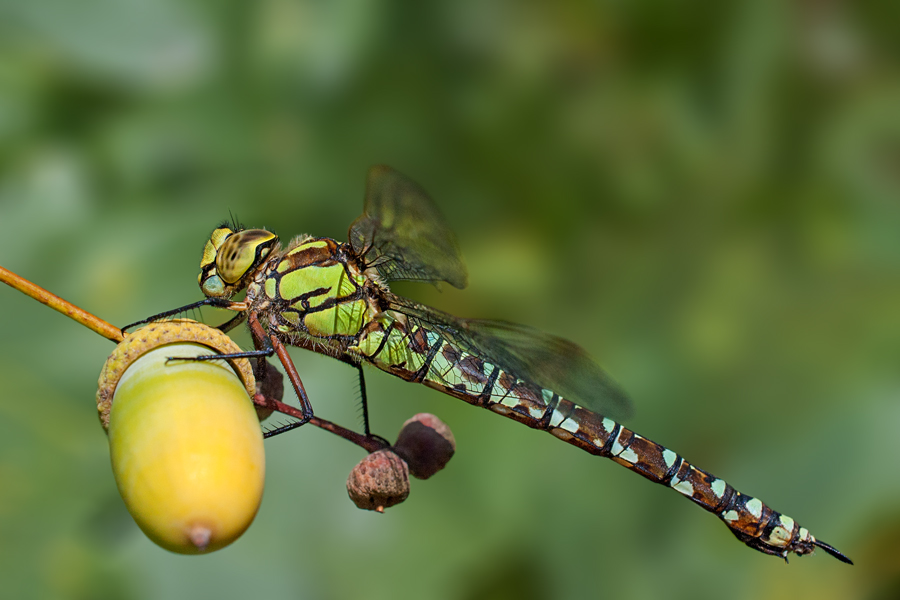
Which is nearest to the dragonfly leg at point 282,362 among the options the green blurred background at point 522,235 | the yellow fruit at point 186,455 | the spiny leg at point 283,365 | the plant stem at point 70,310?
the spiny leg at point 283,365

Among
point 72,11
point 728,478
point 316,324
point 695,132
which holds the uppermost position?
point 695,132

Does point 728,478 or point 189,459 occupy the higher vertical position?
point 728,478

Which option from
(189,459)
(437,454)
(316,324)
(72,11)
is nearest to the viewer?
(189,459)

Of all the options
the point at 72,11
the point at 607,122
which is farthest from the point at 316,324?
the point at 72,11

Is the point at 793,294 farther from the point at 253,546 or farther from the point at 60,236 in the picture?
the point at 60,236

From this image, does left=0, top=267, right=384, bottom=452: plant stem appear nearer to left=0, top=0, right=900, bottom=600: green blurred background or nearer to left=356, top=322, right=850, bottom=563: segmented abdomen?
left=356, top=322, right=850, bottom=563: segmented abdomen

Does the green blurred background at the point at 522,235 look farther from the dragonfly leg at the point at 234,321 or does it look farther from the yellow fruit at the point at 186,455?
the yellow fruit at the point at 186,455

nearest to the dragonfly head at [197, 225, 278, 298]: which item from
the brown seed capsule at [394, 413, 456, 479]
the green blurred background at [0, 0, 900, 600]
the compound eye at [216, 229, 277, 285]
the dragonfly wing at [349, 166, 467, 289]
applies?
the compound eye at [216, 229, 277, 285]

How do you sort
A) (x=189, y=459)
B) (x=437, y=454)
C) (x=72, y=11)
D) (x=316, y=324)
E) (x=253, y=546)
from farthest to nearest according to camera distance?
1. (x=72, y=11)
2. (x=253, y=546)
3. (x=316, y=324)
4. (x=437, y=454)
5. (x=189, y=459)

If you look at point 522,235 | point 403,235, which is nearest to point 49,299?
point 403,235
